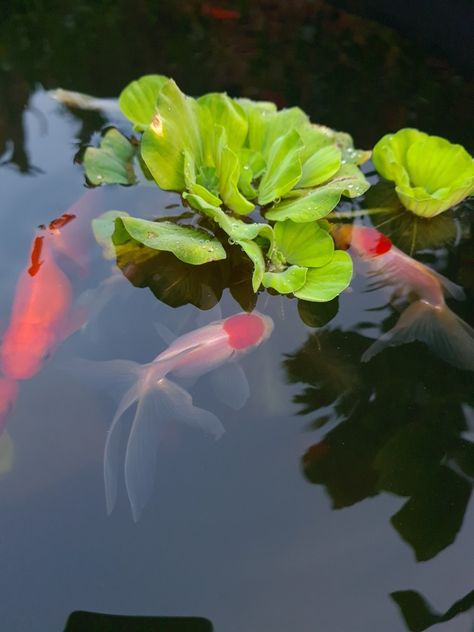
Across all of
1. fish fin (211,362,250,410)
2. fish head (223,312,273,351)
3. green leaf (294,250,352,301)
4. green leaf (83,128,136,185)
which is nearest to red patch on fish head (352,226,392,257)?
green leaf (294,250,352,301)

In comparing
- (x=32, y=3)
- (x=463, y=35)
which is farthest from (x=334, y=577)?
(x=32, y=3)

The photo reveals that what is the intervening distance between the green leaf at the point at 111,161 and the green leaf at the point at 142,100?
2.3 inches

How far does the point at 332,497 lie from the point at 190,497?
8.2 inches

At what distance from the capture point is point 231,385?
1044 mm

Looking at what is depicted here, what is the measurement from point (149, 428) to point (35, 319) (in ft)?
0.93

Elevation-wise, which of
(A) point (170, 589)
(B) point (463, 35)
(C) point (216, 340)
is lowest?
(A) point (170, 589)

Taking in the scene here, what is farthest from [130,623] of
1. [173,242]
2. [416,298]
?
[416,298]

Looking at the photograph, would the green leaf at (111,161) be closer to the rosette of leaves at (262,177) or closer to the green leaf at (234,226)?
the rosette of leaves at (262,177)

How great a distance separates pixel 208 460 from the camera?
3.18 ft

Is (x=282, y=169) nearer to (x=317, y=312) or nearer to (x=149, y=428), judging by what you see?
(x=317, y=312)

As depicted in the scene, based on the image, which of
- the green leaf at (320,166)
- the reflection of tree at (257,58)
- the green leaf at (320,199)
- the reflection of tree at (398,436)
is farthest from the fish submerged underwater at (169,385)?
the reflection of tree at (257,58)

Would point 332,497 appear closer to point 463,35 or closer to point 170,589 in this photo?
point 170,589

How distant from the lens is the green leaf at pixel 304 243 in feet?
3.75

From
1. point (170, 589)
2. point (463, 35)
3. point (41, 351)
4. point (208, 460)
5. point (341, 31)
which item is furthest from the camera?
point (341, 31)
